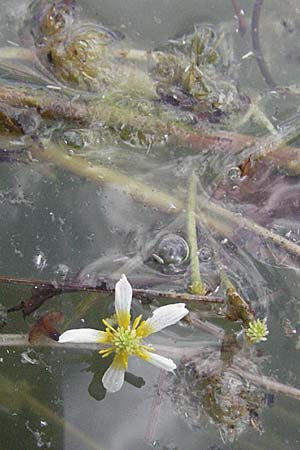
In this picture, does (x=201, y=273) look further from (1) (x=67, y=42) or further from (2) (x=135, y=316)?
(1) (x=67, y=42)

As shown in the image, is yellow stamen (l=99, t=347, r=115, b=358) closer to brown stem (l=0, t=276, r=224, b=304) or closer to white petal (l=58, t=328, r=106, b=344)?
white petal (l=58, t=328, r=106, b=344)

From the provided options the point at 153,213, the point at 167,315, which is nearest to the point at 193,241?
the point at 153,213

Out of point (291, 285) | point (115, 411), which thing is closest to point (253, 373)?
point (291, 285)

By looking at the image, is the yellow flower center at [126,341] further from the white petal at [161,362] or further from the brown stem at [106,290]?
the brown stem at [106,290]

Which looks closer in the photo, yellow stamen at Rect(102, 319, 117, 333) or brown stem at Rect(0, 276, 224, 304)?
yellow stamen at Rect(102, 319, 117, 333)

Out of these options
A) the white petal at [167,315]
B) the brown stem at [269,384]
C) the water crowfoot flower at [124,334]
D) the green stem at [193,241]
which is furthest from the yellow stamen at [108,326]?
the brown stem at [269,384]

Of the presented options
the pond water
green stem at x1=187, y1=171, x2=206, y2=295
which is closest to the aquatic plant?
the pond water

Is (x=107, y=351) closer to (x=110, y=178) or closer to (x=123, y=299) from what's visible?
(x=123, y=299)
